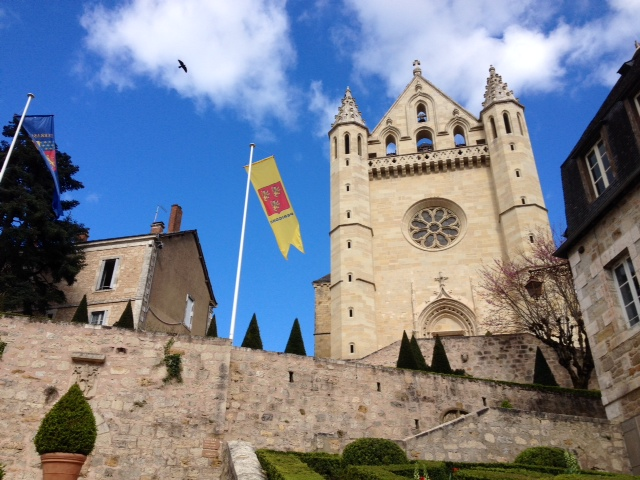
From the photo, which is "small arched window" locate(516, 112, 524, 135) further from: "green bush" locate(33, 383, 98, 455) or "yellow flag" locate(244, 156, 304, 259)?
"green bush" locate(33, 383, 98, 455)

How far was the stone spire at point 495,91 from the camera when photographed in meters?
34.0

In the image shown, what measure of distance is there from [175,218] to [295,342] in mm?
9551

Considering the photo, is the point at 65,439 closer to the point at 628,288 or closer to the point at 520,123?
the point at 628,288

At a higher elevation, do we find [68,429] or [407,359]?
[407,359]

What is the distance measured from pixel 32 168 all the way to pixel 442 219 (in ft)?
66.3

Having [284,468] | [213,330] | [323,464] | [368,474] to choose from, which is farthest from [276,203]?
[368,474]

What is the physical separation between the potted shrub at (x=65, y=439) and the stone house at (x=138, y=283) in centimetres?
1048

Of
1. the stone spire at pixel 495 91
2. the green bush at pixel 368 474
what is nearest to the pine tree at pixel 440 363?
the green bush at pixel 368 474

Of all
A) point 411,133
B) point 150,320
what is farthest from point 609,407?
point 411,133

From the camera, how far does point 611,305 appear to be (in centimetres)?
1232

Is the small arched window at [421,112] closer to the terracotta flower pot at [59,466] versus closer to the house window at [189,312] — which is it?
the house window at [189,312]

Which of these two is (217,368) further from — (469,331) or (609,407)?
(469,331)

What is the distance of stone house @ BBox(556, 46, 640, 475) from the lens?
1166cm

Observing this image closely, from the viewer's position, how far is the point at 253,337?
2070cm
